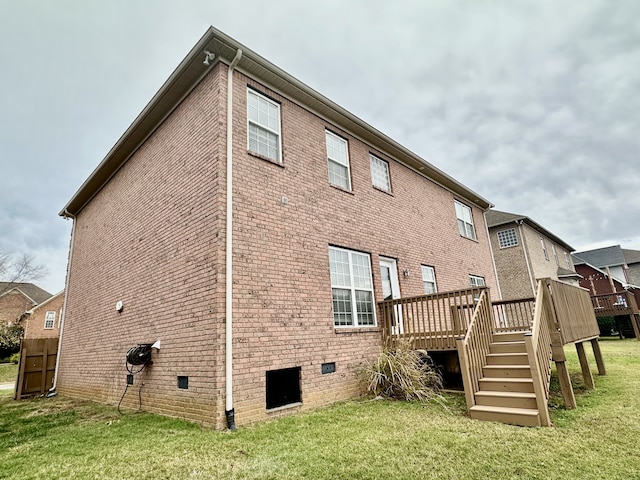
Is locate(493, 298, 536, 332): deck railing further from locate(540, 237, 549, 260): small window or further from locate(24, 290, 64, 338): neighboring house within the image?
locate(24, 290, 64, 338): neighboring house

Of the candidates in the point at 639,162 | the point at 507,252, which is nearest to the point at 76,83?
the point at 507,252

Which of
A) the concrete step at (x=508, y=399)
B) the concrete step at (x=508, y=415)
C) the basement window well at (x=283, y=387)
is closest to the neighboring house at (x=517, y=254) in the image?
the concrete step at (x=508, y=399)

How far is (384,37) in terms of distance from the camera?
10.3m

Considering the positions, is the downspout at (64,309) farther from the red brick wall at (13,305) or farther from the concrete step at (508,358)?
the red brick wall at (13,305)

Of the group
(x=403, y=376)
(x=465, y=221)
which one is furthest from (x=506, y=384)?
(x=465, y=221)

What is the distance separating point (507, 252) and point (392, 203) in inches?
527

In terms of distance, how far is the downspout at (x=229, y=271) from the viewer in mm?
A: 4957

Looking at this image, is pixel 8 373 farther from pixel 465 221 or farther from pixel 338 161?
pixel 465 221

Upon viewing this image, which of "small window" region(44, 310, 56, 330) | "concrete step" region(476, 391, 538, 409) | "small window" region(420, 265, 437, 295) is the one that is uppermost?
"small window" region(44, 310, 56, 330)

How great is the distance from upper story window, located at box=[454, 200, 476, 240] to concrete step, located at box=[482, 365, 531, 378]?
822cm

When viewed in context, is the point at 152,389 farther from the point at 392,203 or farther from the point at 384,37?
the point at 384,37

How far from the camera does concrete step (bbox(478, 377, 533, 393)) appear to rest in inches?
205

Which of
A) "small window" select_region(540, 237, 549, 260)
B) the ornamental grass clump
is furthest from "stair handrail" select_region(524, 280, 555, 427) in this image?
"small window" select_region(540, 237, 549, 260)

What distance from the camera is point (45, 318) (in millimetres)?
32344
